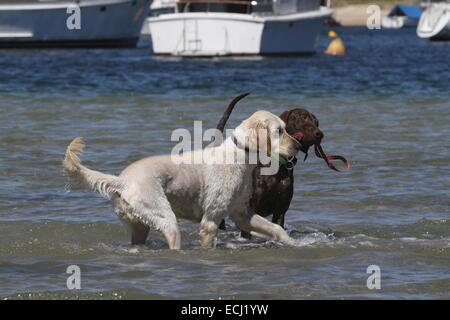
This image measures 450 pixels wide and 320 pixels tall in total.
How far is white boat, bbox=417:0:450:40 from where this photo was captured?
66.4 metres

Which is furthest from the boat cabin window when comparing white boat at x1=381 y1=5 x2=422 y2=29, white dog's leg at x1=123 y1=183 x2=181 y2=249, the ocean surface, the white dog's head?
white boat at x1=381 y1=5 x2=422 y2=29

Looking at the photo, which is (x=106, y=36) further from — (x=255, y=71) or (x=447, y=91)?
(x=447, y=91)

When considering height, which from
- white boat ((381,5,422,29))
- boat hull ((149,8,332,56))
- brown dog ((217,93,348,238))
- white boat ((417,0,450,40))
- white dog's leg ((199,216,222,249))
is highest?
brown dog ((217,93,348,238))

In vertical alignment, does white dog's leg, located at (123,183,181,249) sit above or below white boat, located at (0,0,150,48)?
above

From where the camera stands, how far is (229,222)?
10273 millimetres

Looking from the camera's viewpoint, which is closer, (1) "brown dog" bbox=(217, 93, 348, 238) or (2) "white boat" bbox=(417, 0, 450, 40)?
(1) "brown dog" bbox=(217, 93, 348, 238)

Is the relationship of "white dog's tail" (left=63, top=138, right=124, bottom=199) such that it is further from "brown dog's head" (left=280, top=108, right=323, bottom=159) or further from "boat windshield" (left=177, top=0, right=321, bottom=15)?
"boat windshield" (left=177, top=0, right=321, bottom=15)

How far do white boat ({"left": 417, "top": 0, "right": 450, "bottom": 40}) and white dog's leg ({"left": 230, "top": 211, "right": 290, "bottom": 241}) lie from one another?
59.4 m

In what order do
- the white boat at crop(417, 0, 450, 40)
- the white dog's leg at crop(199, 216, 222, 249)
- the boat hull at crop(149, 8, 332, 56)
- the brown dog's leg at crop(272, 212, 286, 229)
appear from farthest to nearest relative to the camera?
the white boat at crop(417, 0, 450, 40), the boat hull at crop(149, 8, 332, 56), the brown dog's leg at crop(272, 212, 286, 229), the white dog's leg at crop(199, 216, 222, 249)

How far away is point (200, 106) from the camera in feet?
75.4

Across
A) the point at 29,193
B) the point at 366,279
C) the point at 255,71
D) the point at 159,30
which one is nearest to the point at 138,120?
the point at 29,193

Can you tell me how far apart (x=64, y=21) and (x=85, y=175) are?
47123 millimetres

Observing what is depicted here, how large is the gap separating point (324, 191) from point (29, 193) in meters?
3.50
